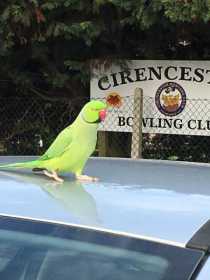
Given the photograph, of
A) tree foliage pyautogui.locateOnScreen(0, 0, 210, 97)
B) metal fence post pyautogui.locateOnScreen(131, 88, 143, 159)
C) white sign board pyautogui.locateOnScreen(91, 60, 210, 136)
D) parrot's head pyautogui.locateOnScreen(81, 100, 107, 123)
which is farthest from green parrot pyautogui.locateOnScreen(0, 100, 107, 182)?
white sign board pyautogui.locateOnScreen(91, 60, 210, 136)

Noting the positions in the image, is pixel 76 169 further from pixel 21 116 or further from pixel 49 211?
pixel 21 116

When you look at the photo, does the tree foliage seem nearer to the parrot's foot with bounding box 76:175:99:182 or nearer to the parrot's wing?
the parrot's wing

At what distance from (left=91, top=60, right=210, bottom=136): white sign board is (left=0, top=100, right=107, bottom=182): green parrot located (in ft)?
17.5

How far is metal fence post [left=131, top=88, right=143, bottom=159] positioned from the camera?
758 centimetres

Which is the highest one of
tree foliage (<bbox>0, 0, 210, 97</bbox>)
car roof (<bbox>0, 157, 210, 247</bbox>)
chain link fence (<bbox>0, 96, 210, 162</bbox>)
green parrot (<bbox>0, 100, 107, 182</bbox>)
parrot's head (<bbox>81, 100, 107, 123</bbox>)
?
tree foliage (<bbox>0, 0, 210, 97</bbox>)

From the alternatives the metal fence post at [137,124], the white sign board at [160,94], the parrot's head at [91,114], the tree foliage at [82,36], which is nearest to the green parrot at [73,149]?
the parrot's head at [91,114]

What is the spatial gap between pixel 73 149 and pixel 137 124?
5.30 m

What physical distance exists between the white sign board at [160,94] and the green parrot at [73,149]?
5346 mm

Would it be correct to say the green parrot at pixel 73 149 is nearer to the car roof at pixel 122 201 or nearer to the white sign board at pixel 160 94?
the car roof at pixel 122 201

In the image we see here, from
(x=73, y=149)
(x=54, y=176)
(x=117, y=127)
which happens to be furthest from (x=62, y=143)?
→ (x=117, y=127)

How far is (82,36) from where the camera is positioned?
7.10m

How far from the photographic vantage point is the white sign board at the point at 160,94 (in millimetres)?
7699

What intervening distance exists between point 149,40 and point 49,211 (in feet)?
19.7

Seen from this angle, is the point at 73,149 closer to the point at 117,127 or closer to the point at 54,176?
the point at 54,176
